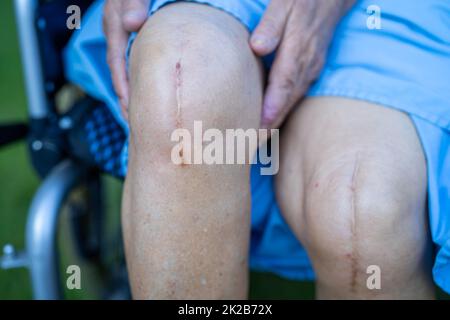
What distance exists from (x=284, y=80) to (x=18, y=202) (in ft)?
3.17

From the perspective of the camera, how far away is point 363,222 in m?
0.54

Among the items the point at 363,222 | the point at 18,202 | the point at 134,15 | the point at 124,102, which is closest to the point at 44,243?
the point at 124,102

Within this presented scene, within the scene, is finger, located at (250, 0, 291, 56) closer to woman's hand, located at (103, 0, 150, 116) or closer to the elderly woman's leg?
the elderly woman's leg

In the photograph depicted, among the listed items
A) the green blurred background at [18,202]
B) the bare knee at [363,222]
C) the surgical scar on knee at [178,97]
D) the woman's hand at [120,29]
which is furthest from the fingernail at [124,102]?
the green blurred background at [18,202]

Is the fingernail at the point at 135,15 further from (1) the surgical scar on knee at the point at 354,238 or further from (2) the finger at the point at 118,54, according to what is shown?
(1) the surgical scar on knee at the point at 354,238

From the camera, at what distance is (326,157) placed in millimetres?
587

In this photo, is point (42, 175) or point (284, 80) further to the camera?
point (42, 175)

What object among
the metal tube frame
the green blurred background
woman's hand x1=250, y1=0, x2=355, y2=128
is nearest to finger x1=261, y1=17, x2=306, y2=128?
woman's hand x1=250, y1=0, x2=355, y2=128

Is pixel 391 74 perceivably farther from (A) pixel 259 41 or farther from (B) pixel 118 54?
(B) pixel 118 54

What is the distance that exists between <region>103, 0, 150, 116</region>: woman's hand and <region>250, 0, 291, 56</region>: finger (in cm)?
14

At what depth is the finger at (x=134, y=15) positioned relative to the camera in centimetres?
62

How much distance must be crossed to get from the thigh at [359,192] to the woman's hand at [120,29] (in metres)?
0.24

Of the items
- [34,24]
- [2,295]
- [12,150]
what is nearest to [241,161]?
[34,24]
